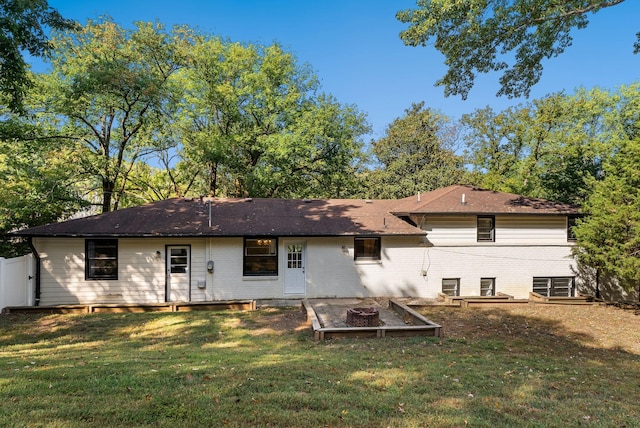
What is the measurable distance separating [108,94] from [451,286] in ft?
57.7

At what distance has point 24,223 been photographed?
14.7 meters

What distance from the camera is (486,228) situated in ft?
47.3

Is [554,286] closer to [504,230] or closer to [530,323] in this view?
[504,230]

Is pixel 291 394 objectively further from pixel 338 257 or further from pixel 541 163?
pixel 541 163

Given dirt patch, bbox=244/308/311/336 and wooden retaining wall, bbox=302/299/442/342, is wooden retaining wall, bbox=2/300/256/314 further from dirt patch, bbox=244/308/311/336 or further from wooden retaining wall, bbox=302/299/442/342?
wooden retaining wall, bbox=302/299/442/342

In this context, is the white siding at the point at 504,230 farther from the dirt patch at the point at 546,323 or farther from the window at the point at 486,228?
the dirt patch at the point at 546,323

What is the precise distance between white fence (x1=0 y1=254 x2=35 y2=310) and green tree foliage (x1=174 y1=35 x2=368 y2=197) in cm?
1064

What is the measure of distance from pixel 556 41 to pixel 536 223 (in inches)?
271

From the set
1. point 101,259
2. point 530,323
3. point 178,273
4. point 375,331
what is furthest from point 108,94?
point 530,323

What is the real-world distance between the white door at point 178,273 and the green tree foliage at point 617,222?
14.8 meters

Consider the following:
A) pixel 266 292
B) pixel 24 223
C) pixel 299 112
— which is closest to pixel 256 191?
pixel 299 112

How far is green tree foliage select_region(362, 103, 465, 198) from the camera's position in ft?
92.8

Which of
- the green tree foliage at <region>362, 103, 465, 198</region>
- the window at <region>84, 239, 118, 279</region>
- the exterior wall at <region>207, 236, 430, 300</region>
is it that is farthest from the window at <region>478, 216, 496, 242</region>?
the window at <region>84, 239, 118, 279</region>

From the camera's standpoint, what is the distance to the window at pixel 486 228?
47.2 ft
